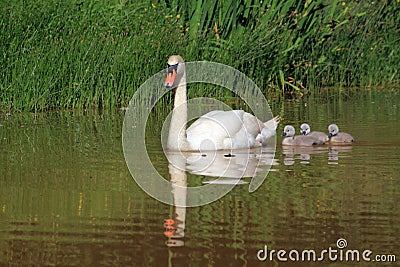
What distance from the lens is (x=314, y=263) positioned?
5.81 meters

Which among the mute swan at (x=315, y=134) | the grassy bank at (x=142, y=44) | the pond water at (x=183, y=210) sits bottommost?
the pond water at (x=183, y=210)

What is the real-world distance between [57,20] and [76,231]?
332 inches

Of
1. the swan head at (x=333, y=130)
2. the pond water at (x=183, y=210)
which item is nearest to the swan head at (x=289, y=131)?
the swan head at (x=333, y=130)

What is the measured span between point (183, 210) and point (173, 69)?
406 cm

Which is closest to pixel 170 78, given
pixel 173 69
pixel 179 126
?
pixel 173 69

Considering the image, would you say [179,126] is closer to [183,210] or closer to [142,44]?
[183,210]

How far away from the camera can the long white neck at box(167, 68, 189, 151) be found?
10.4 m

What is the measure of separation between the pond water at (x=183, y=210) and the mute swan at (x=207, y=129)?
333 mm

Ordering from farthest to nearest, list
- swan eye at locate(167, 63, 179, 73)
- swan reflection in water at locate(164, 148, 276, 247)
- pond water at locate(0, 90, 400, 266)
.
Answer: swan eye at locate(167, 63, 179, 73) < swan reflection in water at locate(164, 148, 276, 247) < pond water at locate(0, 90, 400, 266)

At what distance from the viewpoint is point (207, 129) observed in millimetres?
10695

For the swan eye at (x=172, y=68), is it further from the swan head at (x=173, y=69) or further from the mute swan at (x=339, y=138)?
the mute swan at (x=339, y=138)

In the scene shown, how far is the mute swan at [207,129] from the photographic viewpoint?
10.5 metres

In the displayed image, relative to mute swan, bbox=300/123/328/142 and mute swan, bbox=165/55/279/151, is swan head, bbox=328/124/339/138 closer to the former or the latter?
mute swan, bbox=300/123/328/142

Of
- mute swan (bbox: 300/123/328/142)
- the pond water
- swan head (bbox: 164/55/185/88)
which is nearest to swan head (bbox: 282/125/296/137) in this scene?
mute swan (bbox: 300/123/328/142)
